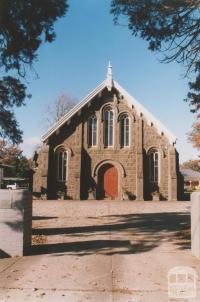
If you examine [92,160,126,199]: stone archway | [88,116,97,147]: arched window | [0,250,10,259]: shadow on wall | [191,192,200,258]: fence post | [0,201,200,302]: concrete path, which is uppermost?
[88,116,97,147]: arched window

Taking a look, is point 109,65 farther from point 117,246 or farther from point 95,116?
point 117,246

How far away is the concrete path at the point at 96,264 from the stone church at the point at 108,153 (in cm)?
1764

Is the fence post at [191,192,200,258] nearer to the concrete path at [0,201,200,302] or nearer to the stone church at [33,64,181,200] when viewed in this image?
the concrete path at [0,201,200,302]

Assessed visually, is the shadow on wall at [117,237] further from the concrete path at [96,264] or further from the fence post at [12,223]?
the fence post at [12,223]

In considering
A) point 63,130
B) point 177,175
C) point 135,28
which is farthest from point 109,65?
point 135,28

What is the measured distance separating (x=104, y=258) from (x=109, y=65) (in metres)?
27.0

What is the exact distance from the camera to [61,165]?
30891mm

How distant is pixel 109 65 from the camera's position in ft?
107

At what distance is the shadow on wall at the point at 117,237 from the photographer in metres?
8.79

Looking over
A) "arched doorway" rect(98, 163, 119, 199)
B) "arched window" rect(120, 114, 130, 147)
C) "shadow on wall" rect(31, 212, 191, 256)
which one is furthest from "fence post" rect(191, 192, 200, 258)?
"arched window" rect(120, 114, 130, 147)

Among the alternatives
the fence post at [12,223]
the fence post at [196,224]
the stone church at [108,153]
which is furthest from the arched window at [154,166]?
the fence post at [12,223]

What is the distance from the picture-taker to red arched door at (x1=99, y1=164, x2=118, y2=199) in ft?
100

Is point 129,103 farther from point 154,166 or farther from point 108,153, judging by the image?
point 154,166

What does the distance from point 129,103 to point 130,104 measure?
0.48 ft
